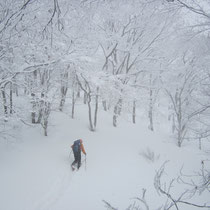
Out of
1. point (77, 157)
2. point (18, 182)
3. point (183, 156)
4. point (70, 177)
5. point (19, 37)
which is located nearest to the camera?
point (19, 37)

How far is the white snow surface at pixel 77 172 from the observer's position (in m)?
4.26

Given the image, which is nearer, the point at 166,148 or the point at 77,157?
the point at 77,157

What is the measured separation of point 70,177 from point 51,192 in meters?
0.93

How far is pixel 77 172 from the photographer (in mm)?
5633

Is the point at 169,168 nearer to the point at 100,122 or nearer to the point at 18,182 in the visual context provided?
the point at 100,122

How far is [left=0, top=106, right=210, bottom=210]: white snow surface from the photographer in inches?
168

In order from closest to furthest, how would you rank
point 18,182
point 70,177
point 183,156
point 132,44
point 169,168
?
point 18,182
point 70,177
point 169,168
point 183,156
point 132,44

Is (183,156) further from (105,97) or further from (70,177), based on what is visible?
(70,177)

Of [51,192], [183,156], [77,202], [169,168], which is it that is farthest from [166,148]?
[51,192]

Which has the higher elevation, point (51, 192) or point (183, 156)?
point (51, 192)

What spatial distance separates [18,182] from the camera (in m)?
4.66

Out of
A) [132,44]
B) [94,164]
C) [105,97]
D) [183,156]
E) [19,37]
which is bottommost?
[183,156]

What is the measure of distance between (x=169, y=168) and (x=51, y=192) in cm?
598

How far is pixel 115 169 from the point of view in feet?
20.1
